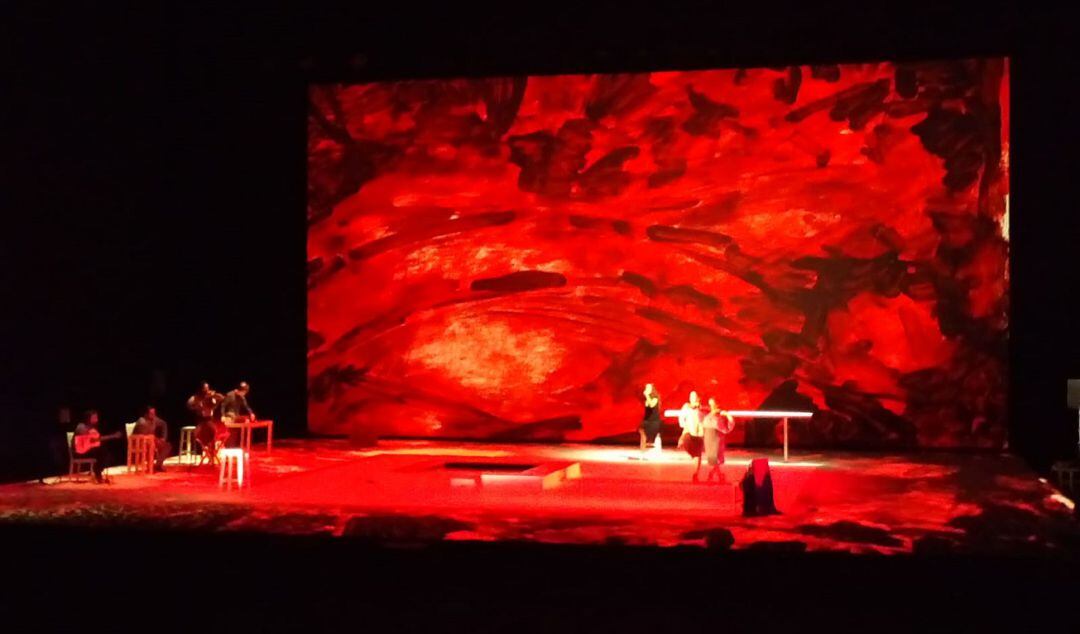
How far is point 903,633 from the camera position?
6465 mm

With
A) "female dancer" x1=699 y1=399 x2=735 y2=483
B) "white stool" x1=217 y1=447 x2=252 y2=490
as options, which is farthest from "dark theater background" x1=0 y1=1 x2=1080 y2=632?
"female dancer" x1=699 y1=399 x2=735 y2=483

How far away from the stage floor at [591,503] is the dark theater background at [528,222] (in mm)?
1302

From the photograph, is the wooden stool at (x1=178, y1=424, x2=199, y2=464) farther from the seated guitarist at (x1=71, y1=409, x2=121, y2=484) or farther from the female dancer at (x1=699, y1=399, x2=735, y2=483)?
the female dancer at (x1=699, y1=399, x2=735, y2=483)

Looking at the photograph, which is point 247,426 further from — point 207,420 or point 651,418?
point 651,418

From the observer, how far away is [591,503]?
8.94m

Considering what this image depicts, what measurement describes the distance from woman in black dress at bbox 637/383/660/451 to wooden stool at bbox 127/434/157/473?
4.72 metres

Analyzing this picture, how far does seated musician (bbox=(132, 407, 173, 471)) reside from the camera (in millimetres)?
10688

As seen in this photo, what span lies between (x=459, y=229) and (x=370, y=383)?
2.04 metres

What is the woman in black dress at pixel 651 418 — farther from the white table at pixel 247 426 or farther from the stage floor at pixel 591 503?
the white table at pixel 247 426

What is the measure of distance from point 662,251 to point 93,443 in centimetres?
631

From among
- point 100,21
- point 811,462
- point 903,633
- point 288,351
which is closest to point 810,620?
point 903,633

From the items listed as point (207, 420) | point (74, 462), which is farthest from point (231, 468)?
point (74, 462)

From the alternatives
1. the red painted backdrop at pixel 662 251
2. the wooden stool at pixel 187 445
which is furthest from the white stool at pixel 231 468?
the red painted backdrop at pixel 662 251

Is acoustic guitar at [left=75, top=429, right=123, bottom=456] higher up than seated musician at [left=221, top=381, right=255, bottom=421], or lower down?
lower down
